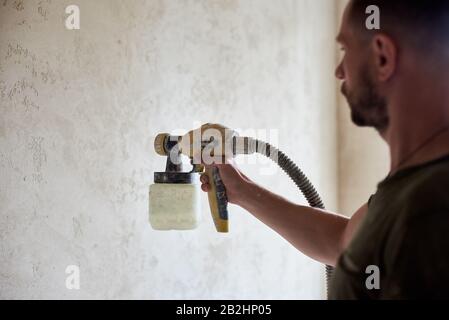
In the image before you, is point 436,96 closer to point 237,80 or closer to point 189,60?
point 189,60

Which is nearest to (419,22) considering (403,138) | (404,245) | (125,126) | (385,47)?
(385,47)

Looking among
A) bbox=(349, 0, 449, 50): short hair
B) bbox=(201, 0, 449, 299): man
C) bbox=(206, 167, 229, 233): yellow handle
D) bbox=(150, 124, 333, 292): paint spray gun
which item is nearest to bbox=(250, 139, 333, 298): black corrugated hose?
bbox=(150, 124, 333, 292): paint spray gun

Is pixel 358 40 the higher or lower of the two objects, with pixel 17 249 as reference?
higher

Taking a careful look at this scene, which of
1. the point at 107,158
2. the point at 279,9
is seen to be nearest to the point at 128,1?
the point at 107,158

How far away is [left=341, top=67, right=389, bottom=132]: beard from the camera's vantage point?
764 mm

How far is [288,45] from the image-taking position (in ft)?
7.11

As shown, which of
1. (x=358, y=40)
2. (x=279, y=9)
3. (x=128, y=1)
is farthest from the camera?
(x=279, y=9)

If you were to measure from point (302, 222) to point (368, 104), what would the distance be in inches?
18.4

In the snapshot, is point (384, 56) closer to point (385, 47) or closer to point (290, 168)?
point (385, 47)

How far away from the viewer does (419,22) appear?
2.35ft

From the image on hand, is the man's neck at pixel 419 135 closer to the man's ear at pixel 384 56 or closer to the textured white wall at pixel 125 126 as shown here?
the man's ear at pixel 384 56

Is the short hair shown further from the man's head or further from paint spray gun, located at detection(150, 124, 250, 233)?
paint spray gun, located at detection(150, 124, 250, 233)

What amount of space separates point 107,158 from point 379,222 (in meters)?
0.87
